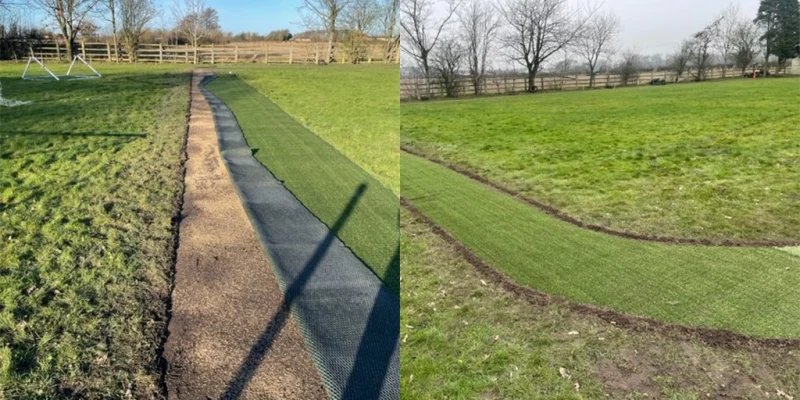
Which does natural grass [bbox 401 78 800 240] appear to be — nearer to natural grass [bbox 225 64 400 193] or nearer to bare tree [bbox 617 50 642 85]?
bare tree [bbox 617 50 642 85]

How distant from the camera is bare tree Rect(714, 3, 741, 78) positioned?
124 inches

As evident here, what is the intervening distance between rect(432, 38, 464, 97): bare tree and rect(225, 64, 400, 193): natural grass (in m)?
0.21

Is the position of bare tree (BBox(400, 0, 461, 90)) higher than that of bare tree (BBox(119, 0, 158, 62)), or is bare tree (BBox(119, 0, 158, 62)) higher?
bare tree (BBox(119, 0, 158, 62))

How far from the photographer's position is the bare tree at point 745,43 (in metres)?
3.47

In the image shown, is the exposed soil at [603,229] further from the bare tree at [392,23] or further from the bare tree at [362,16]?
the bare tree at [362,16]

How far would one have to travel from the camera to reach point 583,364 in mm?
2518

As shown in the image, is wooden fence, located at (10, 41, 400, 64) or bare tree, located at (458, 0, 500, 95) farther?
wooden fence, located at (10, 41, 400, 64)

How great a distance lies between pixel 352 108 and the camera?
45.8ft

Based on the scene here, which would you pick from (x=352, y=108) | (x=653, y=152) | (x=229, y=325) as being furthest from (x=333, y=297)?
(x=352, y=108)

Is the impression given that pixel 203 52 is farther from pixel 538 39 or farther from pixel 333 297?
pixel 538 39

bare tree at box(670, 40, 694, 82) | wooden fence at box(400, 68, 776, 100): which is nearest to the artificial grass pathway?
wooden fence at box(400, 68, 776, 100)

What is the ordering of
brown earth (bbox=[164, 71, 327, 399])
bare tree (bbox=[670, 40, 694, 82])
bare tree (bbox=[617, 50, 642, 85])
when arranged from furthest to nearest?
bare tree (bbox=[670, 40, 694, 82]) → bare tree (bbox=[617, 50, 642, 85]) → brown earth (bbox=[164, 71, 327, 399])

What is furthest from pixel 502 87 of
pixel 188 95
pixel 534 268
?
pixel 188 95

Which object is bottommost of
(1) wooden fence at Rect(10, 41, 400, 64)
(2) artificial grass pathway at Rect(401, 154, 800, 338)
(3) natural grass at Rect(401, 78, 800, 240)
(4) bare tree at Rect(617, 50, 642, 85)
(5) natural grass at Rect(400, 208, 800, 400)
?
(5) natural grass at Rect(400, 208, 800, 400)
